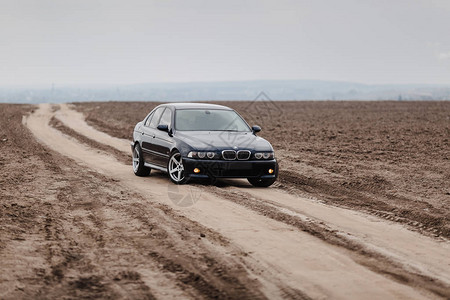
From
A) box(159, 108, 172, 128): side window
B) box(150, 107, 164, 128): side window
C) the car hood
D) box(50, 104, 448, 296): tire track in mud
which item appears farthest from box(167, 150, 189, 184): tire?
box(150, 107, 164, 128): side window

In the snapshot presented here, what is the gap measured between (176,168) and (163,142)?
0.81m

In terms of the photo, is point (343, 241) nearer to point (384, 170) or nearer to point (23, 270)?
point (23, 270)

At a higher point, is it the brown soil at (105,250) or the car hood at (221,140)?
the car hood at (221,140)

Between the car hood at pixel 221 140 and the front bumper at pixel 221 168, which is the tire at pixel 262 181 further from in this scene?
the car hood at pixel 221 140

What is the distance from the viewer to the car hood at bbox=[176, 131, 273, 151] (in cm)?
1230

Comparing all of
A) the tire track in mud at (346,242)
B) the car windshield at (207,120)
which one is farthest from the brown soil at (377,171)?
the car windshield at (207,120)

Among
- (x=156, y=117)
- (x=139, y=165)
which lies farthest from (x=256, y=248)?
(x=156, y=117)

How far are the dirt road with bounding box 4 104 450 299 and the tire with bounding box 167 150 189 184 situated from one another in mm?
583

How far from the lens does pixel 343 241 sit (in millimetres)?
7852

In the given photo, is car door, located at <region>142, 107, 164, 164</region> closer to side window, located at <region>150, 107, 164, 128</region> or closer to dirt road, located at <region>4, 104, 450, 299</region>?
side window, located at <region>150, 107, 164, 128</region>

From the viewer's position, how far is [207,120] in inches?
530

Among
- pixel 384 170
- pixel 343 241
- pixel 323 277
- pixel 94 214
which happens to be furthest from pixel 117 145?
pixel 323 277

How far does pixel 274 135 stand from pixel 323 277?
20.3m

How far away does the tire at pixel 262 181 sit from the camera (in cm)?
1266
